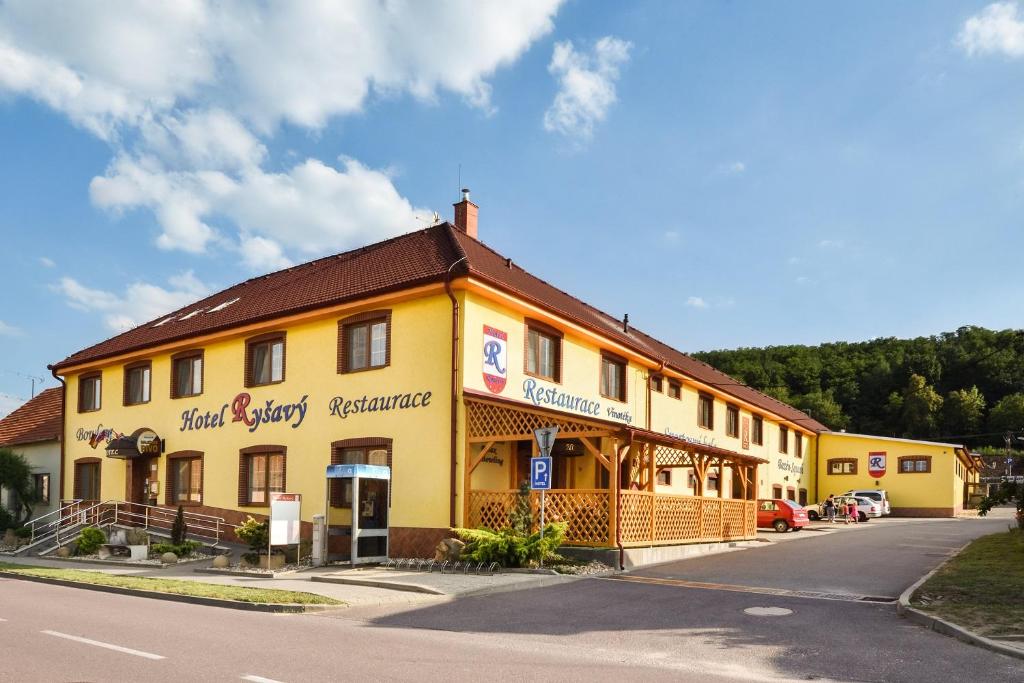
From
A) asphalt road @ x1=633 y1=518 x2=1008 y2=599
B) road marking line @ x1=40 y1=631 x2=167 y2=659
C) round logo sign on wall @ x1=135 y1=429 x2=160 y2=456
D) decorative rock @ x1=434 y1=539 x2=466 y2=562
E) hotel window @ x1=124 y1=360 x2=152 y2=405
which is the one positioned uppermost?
hotel window @ x1=124 y1=360 x2=152 y2=405

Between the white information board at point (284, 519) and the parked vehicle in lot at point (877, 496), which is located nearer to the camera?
the white information board at point (284, 519)

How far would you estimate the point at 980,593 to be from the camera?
12758mm

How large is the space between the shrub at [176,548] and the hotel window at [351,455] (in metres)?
4.14

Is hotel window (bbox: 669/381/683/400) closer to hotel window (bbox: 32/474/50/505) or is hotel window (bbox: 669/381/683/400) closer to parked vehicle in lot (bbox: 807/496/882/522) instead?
parked vehicle in lot (bbox: 807/496/882/522)

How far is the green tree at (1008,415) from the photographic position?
7400 centimetres

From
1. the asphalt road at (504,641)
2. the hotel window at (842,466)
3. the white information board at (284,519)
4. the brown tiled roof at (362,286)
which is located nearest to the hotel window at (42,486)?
the brown tiled roof at (362,286)

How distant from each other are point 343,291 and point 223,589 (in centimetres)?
920

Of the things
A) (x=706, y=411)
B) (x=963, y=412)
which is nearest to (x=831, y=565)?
(x=706, y=411)

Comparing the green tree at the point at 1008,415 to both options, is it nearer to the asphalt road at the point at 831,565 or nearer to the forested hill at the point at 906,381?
the forested hill at the point at 906,381

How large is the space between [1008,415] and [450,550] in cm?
7386

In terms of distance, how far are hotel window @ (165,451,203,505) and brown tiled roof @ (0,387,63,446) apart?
26.0 feet

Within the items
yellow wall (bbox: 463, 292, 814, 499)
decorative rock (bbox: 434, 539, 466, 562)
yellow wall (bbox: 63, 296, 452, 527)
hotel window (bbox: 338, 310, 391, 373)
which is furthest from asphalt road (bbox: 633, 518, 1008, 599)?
hotel window (bbox: 338, 310, 391, 373)

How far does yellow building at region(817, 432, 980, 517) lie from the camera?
154 feet

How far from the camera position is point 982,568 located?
52.5 ft
